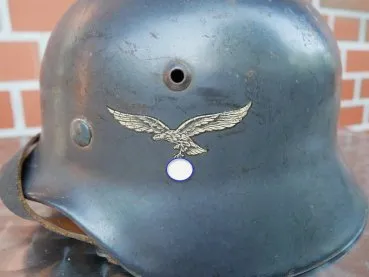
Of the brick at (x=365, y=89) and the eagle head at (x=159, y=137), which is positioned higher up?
the eagle head at (x=159, y=137)

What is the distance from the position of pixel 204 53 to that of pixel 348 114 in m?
1.35

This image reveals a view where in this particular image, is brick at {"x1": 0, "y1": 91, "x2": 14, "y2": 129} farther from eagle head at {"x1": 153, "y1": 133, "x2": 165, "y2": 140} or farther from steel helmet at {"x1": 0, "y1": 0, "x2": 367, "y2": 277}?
eagle head at {"x1": 153, "y1": 133, "x2": 165, "y2": 140}

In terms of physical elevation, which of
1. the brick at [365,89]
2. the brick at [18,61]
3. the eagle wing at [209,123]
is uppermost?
the eagle wing at [209,123]

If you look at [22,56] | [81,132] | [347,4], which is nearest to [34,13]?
[22,56]

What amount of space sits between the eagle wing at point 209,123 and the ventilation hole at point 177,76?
5 centimetres

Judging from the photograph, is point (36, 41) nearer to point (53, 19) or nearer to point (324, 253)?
point (53, 19)

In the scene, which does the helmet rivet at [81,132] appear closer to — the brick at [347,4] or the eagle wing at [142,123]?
the eagle wing at [142,123]

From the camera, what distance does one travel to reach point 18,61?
4.02 feet

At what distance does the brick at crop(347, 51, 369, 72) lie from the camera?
5.41 feet

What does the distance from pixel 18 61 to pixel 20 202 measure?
2.37 feet

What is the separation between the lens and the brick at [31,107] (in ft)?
4.14

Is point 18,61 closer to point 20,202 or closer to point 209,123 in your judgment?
point 20,202

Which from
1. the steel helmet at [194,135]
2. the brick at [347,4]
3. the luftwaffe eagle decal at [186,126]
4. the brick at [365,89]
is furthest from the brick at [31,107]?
the brick at [365,89]

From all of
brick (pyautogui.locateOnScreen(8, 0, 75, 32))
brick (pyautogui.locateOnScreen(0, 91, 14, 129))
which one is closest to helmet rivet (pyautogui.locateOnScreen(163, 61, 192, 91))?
brick (pyautogui.locateOnScreen(8, 0, 75, 32))
